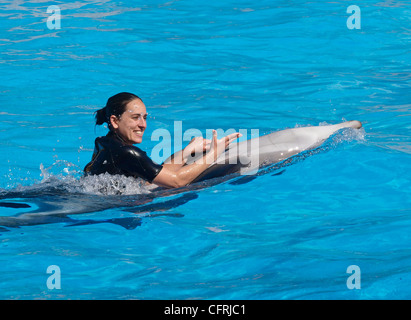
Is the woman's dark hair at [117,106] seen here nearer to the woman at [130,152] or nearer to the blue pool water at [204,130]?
the woman at [130,152]

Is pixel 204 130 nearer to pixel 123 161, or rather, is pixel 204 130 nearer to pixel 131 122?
pixel 131 122

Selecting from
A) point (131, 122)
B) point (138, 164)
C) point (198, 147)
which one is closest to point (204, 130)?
point (198, 147)

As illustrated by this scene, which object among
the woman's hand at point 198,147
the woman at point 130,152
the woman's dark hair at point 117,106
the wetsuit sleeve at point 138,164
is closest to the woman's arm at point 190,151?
the woman's hand at point 198,147

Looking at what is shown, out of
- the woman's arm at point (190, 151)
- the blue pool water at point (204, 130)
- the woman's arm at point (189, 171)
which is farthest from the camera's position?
the woman's arm at point (190, 151)

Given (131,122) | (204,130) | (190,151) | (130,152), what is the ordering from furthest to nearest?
(204,130), (190,151), (131,122), (130,152)

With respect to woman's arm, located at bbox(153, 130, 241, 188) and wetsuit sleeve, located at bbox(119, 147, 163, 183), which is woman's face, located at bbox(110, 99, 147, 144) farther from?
woman's arm, located at bbox(153, 130, 241, 188)

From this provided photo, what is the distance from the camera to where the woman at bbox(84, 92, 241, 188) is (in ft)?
18.5

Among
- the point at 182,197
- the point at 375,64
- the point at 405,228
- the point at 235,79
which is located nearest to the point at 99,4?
the point at 235,79

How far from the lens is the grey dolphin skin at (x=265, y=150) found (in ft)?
20.6

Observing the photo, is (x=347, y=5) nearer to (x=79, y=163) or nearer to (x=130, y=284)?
(x=79, y=163)

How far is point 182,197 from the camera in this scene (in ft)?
19.1

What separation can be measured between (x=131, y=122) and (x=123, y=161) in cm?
37

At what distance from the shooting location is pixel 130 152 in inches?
220

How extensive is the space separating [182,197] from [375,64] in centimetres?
538
